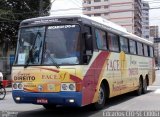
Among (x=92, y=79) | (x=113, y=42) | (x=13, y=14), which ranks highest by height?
(x=13, y=14)

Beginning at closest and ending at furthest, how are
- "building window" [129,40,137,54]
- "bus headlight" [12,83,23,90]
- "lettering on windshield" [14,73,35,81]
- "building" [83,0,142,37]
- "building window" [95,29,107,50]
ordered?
1. "lettering on windshield" [14,73,35,81]
2. "bus headlight" [12,83,23,90]
3. "building window" [95,29,107,50]
4. "building window" [129,40,137,54]
5. "building" [83,0,142,37]

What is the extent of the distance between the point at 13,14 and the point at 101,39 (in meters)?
25.1

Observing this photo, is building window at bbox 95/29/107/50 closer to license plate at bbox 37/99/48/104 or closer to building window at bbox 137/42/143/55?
license plate at bbox 37/99/48/104

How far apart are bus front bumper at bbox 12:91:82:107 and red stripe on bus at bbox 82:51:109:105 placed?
39 cm

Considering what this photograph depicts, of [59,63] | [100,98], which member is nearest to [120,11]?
[100,98]

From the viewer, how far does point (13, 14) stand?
122 ft

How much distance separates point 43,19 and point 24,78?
192 cm

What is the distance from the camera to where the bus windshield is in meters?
11.2

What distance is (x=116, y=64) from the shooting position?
14875mm

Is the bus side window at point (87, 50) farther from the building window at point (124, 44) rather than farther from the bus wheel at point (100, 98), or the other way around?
the building window at point (124, 44)

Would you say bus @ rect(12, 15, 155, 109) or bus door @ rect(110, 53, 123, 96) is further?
bus door @ rect(110, 53, 123, 96)

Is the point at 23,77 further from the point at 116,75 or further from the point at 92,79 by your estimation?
the point at 116,75

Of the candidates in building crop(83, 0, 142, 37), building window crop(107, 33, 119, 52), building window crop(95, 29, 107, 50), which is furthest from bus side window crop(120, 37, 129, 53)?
building crop(83, 0, 142, 37)

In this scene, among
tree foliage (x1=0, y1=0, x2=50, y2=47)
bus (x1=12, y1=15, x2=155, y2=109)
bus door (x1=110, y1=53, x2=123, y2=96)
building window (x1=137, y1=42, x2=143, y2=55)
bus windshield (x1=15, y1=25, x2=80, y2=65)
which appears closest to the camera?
bus (x1=12, y1=15, x2=155, y2=109)
